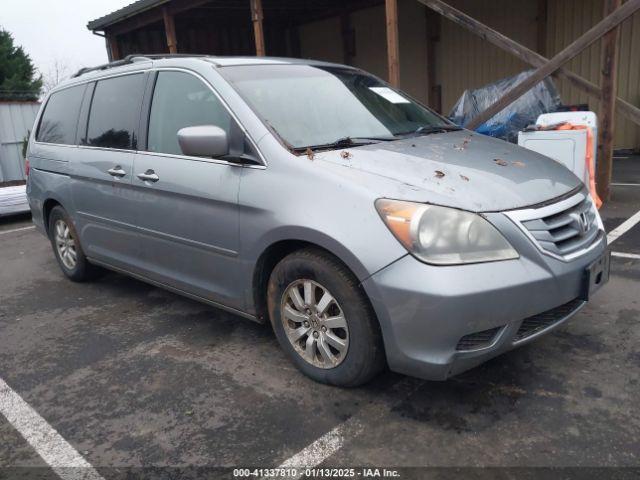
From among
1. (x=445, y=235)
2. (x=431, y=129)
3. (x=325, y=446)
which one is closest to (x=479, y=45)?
(x=431, y=129)

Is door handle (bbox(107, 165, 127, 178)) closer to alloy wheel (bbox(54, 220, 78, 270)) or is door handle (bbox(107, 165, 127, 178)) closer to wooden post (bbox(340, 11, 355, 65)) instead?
alloy wheel (bbox(54, 220, 78, 270))

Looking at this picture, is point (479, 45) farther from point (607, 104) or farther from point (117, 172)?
point (117, 172)

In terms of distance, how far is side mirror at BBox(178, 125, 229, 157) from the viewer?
289cm

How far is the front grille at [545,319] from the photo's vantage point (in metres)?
2.47

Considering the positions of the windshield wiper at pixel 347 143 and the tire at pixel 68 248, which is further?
the tire at pixel 68 248

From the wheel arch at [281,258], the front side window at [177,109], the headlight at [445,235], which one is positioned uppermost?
the front side window at [177,109]

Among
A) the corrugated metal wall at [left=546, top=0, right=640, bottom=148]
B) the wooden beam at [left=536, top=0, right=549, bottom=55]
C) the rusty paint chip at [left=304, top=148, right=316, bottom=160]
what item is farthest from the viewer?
the wooden beam at [left=536, top=0, right=549, bottom=55]

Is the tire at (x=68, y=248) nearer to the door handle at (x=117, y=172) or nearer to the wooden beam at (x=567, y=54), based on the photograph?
the door handle at (x=117, y=172)

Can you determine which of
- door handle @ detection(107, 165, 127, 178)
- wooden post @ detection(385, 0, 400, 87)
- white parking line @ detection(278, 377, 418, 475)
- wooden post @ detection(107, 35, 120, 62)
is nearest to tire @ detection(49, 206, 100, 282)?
door handle @ detection(107, 165, 127, 178)

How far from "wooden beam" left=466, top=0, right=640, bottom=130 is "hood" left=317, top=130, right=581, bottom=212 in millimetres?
3451

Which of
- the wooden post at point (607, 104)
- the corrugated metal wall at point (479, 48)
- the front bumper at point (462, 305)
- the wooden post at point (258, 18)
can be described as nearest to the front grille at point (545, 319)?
the front bumper at point (462, 305)

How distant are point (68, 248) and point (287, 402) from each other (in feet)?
9.95

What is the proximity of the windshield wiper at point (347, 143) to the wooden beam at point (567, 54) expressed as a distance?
3.84m

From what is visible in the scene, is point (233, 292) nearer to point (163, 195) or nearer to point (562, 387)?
point (163, 195)
